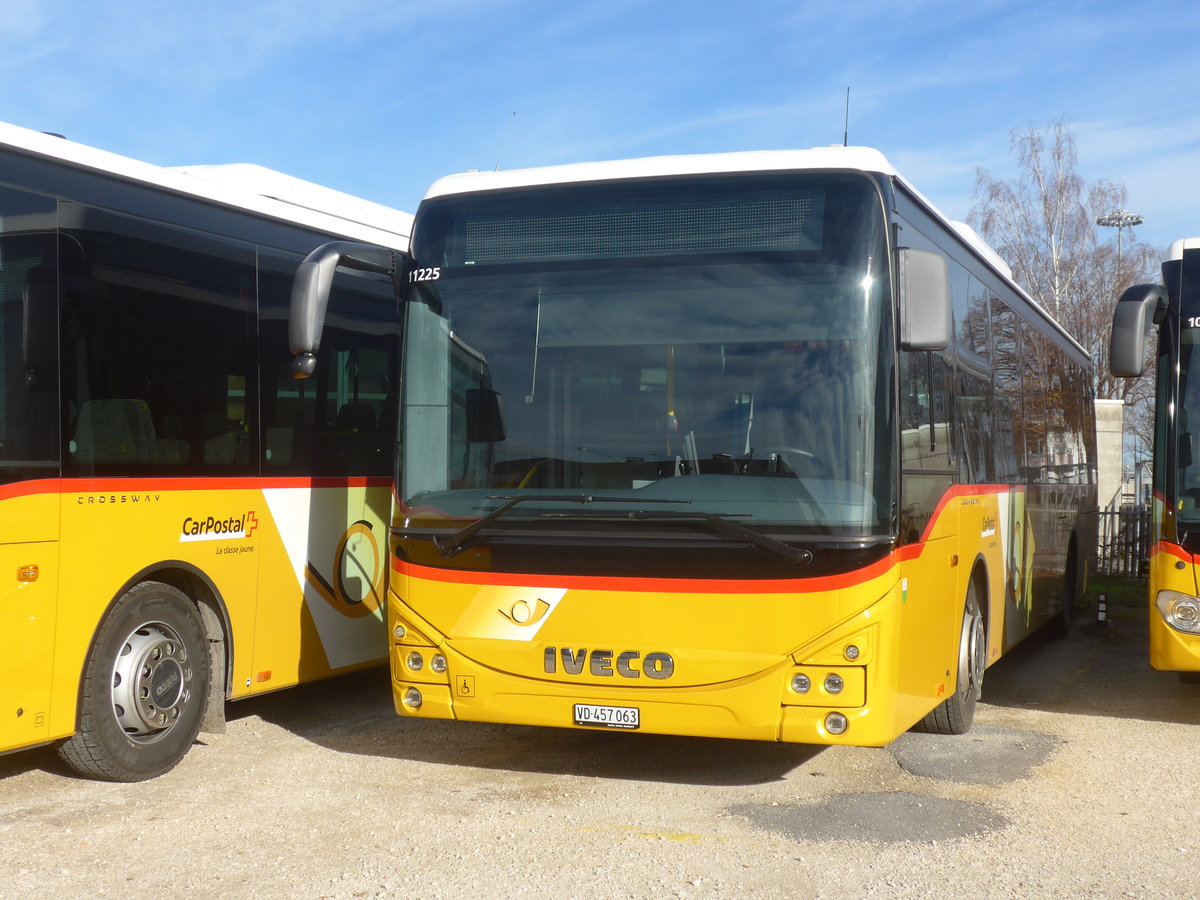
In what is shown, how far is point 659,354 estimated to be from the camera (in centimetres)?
678

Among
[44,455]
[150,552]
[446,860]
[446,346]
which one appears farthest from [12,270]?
[446,860]

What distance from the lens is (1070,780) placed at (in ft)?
24.3

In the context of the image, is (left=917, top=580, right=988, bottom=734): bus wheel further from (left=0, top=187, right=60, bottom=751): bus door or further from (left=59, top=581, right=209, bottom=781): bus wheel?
(left=0, top=187, right=60, bottom=751): bus door

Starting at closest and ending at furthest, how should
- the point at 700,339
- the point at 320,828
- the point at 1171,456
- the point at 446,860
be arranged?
1. the point at 446,860
2. the point at 320,828
3. the point at 700,339
4. the point at 1171,456

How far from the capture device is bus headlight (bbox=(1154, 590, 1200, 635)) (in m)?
8.69

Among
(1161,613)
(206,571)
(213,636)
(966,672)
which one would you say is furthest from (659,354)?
(1161,613)

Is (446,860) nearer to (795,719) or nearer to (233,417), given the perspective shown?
(795,719)

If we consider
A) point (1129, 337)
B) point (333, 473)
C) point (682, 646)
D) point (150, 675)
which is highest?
point (1129, 337)

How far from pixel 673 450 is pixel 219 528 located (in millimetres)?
2772

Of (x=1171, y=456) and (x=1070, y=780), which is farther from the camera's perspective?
(x=1171, y=456)

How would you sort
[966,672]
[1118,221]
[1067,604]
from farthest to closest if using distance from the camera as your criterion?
[1118,221], [1067,604], [966,672]

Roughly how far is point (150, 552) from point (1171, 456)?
247 inches

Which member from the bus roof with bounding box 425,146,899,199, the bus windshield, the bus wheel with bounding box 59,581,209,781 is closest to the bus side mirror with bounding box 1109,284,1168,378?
the bus roof with bounding box 425,146,899,199

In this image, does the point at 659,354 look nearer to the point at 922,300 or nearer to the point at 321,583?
the point at 922,300
